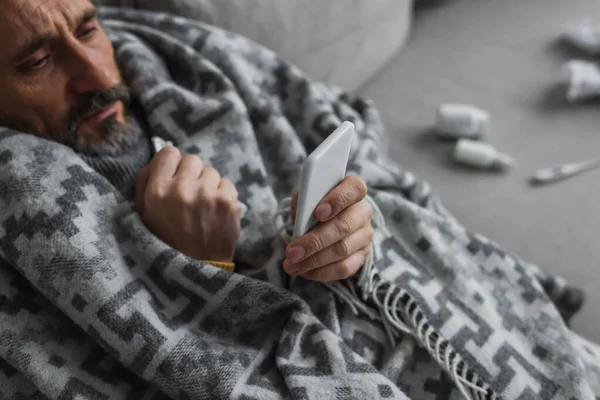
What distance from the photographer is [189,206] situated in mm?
701

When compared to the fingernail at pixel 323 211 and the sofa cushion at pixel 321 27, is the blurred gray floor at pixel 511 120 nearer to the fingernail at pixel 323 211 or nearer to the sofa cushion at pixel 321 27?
the sofa cushion at pixel 321 27

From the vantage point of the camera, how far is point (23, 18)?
68 cm

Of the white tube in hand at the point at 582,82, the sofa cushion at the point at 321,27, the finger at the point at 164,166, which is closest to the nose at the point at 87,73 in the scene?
the finger at the point at 164,166

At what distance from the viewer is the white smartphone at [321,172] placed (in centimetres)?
52

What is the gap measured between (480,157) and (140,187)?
622 mm

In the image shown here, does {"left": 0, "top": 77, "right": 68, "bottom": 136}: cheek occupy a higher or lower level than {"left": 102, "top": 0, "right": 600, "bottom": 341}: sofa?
higher

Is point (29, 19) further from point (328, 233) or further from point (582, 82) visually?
point (582, 82)

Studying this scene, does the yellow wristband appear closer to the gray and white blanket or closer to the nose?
the gray and white blanket

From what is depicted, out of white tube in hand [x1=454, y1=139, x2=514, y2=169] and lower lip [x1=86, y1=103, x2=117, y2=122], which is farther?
white tube in hand [x1=454, y1=139, x2=514, y2=169]

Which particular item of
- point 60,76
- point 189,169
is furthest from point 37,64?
point 189,169

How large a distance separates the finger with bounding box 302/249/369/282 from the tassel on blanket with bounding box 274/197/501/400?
40 mm

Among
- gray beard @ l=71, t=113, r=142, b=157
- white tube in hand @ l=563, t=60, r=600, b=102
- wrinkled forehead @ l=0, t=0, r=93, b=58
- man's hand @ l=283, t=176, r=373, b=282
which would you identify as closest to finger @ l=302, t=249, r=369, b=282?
Answer: man's hand @ l=283, t=176, r=373, b=282

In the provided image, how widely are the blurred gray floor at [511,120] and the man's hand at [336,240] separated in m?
0.39

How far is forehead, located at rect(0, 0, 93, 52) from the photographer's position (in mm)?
678
